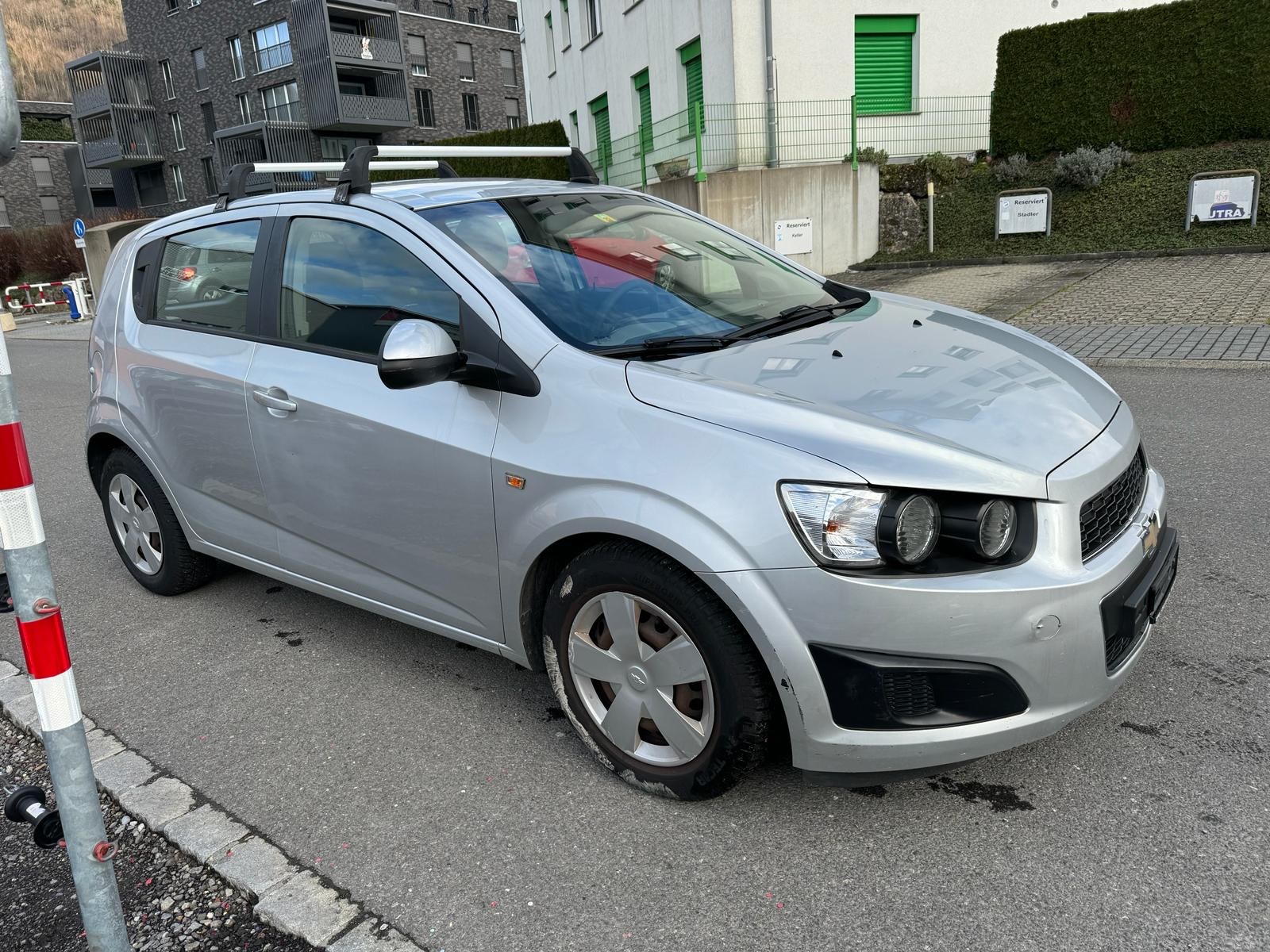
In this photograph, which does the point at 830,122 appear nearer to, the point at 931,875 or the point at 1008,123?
the point at 1008,123

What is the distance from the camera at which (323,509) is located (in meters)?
3.41

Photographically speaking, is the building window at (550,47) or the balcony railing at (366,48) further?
the balcony railing at (366,48)

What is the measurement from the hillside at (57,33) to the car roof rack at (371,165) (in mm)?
114461

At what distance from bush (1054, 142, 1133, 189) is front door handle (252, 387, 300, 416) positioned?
1547cm

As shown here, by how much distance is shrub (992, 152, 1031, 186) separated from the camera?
16688mm

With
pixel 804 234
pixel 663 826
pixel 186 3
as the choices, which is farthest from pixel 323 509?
pixel 186 3

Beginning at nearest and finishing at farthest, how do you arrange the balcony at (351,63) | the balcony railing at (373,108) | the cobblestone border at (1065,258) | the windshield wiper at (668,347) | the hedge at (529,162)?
the windshield wiper at (668,347)
the cobblestone border at (1065,258)
the hedge at (529,162)
the balcony at (351,63)
the balcony railing at (373,108)

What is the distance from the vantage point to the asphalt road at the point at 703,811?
225cm

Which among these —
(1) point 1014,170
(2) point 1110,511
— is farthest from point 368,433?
(1) point 1014,170

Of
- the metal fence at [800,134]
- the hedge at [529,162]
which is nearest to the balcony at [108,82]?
the hedge at [529,162]

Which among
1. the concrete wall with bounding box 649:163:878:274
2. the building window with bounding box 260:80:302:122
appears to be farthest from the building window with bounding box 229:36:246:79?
the concrete wall with bounding box 649:163:878:274

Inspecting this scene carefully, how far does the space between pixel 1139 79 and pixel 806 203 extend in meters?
5.69

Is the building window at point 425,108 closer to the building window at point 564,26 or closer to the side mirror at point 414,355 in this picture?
the building window at point 564,26

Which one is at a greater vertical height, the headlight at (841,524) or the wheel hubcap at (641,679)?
the headlight at (841,524)
